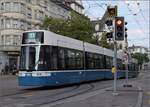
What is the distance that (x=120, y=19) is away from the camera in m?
21.6

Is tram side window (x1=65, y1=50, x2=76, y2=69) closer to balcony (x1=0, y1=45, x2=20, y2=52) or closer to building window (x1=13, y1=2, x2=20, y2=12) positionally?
balcony (x1=0, y1=45, x2=20, y2=52)

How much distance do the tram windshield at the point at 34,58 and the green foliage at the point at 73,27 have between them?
42.2 meters

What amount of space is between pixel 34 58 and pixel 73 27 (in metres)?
44.7

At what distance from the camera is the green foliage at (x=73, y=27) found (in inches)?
2763

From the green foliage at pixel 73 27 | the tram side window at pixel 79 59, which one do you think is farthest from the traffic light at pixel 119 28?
the green foliage at pixel 73 27

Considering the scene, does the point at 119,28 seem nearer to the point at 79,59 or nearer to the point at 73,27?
the point at 79,59

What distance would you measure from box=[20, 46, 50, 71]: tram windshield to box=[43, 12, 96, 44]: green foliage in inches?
1660

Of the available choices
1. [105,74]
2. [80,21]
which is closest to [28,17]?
[80,21]

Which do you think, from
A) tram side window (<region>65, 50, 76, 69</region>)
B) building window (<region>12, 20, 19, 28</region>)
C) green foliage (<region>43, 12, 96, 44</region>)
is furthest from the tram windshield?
building window (<region>12, 20, 19, 28</region>)

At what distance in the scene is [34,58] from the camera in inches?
1070

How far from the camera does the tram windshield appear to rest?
27.1 metres

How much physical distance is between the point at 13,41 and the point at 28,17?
7.15 metres

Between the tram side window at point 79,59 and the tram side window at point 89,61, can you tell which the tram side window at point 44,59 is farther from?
the tram side window at point 89,61

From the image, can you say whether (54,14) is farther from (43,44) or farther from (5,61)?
(43,44)
